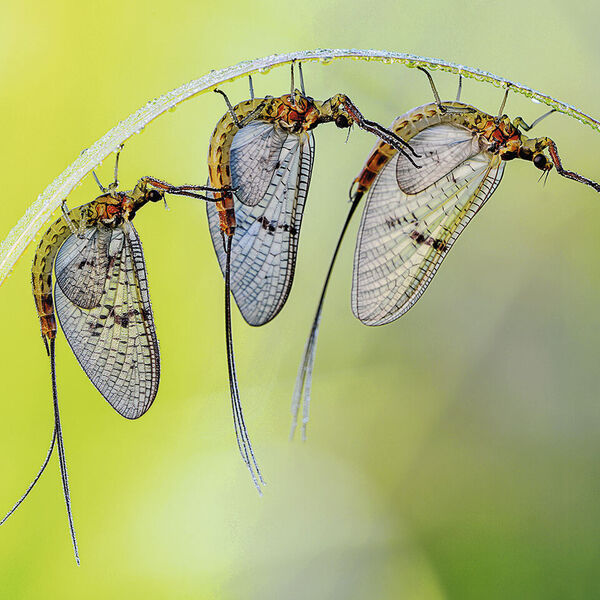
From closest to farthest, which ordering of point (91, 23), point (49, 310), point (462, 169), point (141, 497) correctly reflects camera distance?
point (49, 310) → point (462, 169) → point (91, 23) → point (141, 497)

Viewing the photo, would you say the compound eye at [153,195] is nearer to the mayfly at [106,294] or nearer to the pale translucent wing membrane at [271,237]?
the mayfly at [106,294]

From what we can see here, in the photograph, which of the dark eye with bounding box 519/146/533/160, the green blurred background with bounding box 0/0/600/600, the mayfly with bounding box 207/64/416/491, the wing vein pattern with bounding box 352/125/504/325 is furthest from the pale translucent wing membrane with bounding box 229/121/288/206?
the green blurred background with bounding box 0/0/600/600

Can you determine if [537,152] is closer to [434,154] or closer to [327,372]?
[434,154]

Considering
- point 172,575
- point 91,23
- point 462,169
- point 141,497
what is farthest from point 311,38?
point 172,575

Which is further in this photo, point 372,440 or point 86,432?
point 372,440

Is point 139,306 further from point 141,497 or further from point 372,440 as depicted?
point 372,440

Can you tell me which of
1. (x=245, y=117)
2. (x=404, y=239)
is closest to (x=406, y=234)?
(x=404, y=239)

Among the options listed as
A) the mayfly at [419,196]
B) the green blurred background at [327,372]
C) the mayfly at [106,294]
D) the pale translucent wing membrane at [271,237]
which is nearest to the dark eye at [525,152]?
the mayfly at [419,196]
